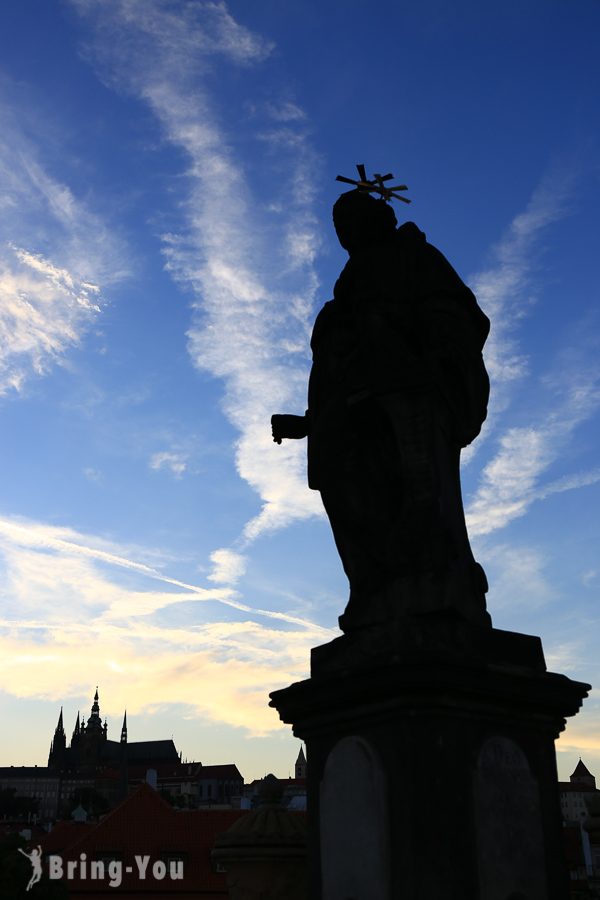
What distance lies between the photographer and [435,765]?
3484mm

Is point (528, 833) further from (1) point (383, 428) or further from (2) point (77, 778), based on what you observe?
(2) point (77, 778)

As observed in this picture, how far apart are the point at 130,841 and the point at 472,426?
3501 centimetres

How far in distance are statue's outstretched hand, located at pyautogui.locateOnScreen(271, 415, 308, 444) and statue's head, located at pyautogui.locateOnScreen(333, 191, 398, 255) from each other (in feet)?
3.28

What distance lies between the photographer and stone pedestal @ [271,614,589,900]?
3.42 meters

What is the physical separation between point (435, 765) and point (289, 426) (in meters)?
2.17

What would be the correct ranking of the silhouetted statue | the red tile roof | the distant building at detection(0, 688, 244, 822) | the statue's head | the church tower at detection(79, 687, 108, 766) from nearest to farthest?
the silhouetted statue, the statue's head, the red tile roof, the distant building at detection(0, 688, 244, 822), the church tower at detection(79, 687, 108, 766)

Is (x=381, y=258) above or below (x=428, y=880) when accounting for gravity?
above

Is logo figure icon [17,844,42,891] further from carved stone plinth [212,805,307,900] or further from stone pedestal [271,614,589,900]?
stone pedestal [271,614,589,900]

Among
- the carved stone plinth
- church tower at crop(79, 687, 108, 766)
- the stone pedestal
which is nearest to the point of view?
the stone pedestal

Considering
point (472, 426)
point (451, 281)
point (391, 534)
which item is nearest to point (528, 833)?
point (391, 534)

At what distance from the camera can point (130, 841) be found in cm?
3497

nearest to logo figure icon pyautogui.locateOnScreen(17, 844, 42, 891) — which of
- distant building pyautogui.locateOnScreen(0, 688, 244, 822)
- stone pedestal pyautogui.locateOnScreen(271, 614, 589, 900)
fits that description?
stone pedestal pyautogui.locateOnScreen(271, 614, 589, 900)

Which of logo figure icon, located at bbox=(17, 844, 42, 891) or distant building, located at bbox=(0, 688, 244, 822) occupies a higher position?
distant building, located at bbox=(0, 688, 244, 822)

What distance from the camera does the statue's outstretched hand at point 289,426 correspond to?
506 centimetres
